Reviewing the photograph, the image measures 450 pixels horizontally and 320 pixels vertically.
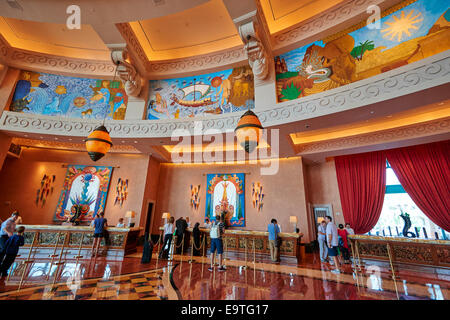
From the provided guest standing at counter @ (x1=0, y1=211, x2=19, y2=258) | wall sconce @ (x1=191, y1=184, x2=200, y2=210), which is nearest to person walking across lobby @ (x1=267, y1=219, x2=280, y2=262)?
wall sconce @ (x1=191, y1=184, x2=200, y2=210)

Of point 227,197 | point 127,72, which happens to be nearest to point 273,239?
point 227,197

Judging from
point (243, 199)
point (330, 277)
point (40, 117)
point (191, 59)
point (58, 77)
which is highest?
point (191, 59)

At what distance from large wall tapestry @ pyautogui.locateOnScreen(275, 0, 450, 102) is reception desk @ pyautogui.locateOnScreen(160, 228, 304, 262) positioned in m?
4.94

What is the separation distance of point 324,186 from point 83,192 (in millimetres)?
11874

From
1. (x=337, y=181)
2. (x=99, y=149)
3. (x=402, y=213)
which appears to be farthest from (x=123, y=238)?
(x=402, y=213)

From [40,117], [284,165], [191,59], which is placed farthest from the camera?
[284,165]

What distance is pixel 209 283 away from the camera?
13.6 feet

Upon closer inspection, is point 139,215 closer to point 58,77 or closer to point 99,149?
point 99,149

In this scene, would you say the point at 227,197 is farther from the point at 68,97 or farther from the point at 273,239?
the point at 68,97

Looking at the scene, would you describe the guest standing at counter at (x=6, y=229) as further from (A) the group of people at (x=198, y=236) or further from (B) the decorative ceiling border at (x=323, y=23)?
(B) the decorative ceiling border at (x=323, y=23)

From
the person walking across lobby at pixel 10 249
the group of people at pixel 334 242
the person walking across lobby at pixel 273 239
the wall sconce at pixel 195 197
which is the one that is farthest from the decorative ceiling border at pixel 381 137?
the person walking across lobby at pixel 10 249

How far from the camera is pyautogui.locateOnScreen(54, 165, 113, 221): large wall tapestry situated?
9.39m

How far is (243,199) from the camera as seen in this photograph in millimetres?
9984

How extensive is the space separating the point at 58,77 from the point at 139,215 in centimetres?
753
